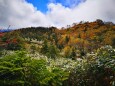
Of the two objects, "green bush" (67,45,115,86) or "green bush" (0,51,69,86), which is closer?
"green bush" (0,51,69,86)

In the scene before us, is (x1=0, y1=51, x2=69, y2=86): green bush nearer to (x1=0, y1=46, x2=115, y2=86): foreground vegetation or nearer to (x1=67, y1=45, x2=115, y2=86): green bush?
(x1=0, y1=46, x2=115, y2=86): foreground vegetation

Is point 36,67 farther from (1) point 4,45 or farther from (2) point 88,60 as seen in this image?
(1) point 4,45

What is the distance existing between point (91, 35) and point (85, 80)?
3883 inches

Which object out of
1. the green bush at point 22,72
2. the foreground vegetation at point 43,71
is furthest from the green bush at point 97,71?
the green bush at point 22,72

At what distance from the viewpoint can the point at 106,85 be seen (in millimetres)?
8250

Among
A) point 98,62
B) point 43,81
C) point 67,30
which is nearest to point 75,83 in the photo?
point 98,62

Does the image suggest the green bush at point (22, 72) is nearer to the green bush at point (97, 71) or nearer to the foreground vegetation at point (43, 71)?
the foreground vegetation at point (43, 71)

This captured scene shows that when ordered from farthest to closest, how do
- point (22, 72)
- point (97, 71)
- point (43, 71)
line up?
1. point (97, 71)
2. point (43, 71)
3. point (22, 72)

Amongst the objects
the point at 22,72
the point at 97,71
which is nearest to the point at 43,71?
the point at 22,72

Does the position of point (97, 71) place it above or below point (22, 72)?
below

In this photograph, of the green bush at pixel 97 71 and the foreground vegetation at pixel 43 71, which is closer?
the foreground vegetation at pixel 43 71

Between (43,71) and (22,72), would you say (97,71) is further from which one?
(22,72)

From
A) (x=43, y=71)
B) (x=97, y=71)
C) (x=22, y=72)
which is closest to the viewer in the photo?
(x=22, y=72)

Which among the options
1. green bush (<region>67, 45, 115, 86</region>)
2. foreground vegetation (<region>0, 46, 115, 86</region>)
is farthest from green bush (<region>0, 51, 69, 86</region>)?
green bush (<region>67, 45, 115, 86</region>)
